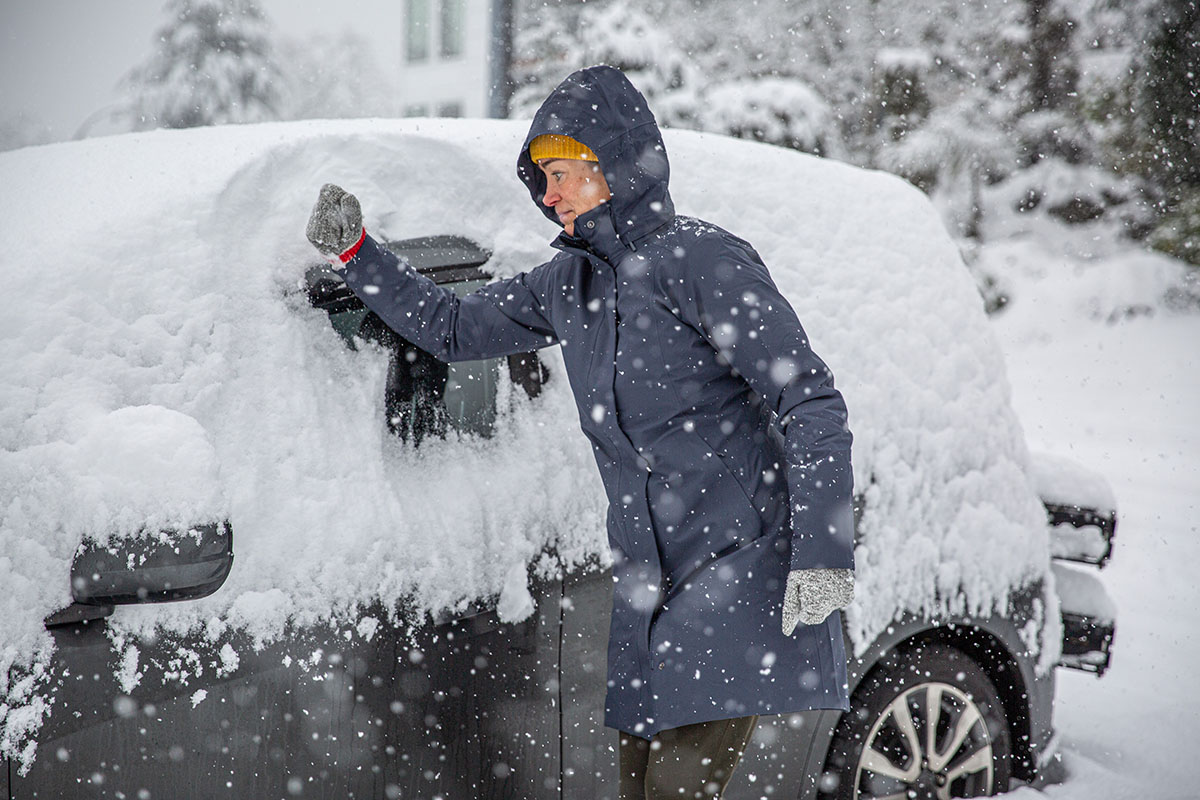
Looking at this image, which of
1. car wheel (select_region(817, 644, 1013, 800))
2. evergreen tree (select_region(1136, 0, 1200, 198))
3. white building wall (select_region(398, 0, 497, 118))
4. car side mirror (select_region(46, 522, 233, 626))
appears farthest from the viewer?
white building wall (select_region(398, 0, 497, 118))

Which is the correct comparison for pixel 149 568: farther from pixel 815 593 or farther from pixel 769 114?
pixel 769 114

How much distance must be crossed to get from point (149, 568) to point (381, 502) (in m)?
0.47

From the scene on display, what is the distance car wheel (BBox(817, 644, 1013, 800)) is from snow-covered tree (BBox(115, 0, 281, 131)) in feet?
89.8

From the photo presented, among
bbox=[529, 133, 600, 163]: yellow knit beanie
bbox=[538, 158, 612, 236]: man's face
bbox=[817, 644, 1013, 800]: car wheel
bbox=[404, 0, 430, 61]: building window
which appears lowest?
bbox=[817, 644, 1013, 800]: car wheel

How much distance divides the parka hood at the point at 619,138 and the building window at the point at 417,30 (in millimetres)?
24779

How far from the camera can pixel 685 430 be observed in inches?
73.6

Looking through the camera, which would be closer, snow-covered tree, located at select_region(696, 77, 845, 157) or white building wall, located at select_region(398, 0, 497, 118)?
snow-covered tree, located at select_region(696, 77, 845, 157)

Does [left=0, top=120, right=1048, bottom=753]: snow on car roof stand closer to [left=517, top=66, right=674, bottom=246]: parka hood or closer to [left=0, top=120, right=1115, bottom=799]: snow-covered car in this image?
[left=0, top=120, right=1115, bottom=799]: snow-covered car

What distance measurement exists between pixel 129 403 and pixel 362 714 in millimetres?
713

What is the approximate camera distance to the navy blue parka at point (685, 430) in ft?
6.02

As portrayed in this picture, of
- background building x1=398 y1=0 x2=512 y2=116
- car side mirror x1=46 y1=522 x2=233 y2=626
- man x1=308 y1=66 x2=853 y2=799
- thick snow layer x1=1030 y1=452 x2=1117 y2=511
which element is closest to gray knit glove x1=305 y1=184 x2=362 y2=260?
man x1=308 y1=66 x2=853 y2=799

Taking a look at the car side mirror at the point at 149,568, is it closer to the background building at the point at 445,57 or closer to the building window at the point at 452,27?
the background building at the point at 445,57

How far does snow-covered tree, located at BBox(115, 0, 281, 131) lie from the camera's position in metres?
26.8

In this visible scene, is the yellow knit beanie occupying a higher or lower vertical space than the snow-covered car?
higher
